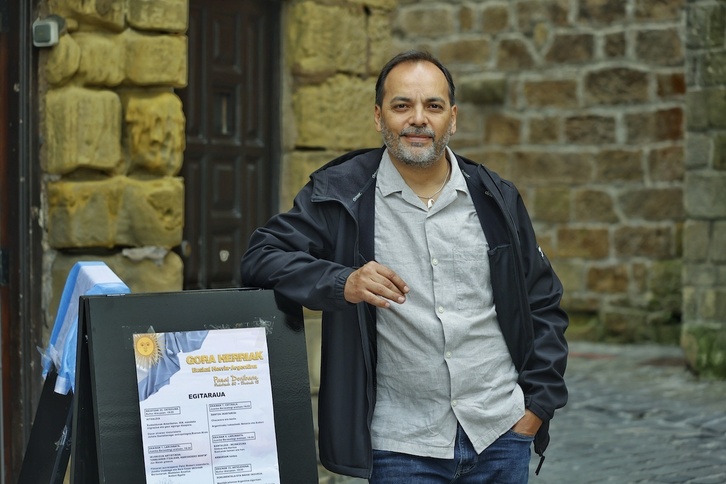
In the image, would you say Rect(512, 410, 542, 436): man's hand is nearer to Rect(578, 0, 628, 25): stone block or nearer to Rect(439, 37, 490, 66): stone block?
Rect(578, 0, 628, 25): stone block

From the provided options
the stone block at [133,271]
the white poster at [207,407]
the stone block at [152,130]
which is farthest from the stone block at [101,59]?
the white poster at [207,407]

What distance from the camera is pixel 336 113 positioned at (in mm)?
5977

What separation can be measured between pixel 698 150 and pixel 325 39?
3.88m

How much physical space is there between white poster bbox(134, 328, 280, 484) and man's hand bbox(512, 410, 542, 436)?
59cm

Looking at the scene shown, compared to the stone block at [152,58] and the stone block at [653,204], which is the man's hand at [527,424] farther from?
the stone block at [653,204]

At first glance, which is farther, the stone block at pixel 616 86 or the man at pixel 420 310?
the stone block at pixel 616 86

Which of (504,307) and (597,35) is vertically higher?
(597,35)

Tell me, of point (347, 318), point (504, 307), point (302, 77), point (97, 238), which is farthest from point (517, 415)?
point (302, 77)

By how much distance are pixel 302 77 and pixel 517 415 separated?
10.1 ft

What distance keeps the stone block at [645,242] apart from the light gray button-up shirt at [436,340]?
7.47 m

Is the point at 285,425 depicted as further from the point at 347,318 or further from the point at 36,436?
the point at 36,436

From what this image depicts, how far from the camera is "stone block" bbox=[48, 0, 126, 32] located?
473 centimetres

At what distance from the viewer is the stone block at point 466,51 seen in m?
11.2

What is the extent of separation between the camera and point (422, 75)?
10.2ft
